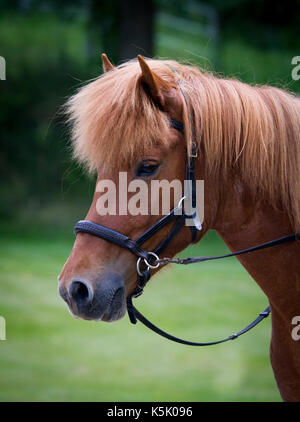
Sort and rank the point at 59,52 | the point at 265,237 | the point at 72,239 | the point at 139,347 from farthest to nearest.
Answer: the point at 59,52 < the point at 72,239 < the point at 139,347 < the point at 265,237

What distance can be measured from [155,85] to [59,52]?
13.9m

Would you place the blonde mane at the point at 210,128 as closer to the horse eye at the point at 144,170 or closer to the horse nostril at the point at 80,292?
the horse eye at the point at 144,170

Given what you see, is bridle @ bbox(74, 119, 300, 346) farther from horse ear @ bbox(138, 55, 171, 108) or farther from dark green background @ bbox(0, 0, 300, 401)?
dark green background @ bbox(0, 0, 300, 401)

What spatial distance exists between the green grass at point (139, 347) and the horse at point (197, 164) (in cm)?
162

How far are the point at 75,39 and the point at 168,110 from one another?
14234 millimetres

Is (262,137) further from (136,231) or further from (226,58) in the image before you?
(226,58)

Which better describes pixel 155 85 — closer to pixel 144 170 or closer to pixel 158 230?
pixel 144 170

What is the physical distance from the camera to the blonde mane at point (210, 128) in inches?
95.7

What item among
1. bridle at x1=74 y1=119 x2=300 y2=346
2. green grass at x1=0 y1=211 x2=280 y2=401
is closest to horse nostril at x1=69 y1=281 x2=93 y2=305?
bridle at x1=74 y1=119 x2=300 y2=346

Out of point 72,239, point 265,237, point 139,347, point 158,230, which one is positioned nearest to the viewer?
point 158,230

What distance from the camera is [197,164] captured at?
253 cm

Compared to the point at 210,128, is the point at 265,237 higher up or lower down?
lower down

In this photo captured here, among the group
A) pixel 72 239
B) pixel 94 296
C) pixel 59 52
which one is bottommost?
pixel 94 296

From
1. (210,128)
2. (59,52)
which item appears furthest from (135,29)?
(210,128)
